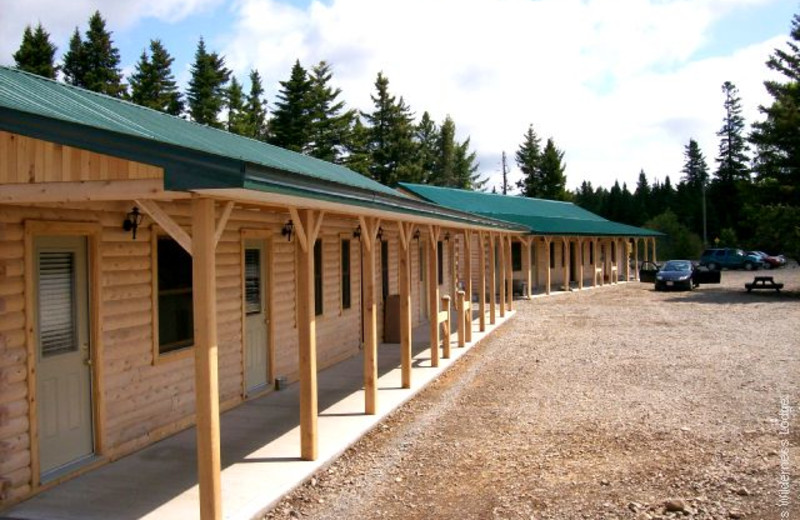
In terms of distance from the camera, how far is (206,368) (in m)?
4.44

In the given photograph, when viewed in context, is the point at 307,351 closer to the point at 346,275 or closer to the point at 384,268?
the point at 346,275

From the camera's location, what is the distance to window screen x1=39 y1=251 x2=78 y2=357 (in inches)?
215

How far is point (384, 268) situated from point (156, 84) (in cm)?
3364

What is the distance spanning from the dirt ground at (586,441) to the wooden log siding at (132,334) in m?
1.93

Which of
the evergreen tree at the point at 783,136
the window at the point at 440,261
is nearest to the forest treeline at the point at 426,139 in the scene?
the evergreen tree at the point at 783,136

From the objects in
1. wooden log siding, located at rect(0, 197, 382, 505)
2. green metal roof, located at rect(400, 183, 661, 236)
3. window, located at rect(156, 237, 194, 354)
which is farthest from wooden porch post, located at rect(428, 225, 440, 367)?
green metal roof, located at rect(400, 183, 661, 236)

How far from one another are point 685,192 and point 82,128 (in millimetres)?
77693

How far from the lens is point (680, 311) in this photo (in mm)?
19875

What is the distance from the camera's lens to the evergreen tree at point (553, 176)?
202ft

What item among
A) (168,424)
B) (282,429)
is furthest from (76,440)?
(282,429)

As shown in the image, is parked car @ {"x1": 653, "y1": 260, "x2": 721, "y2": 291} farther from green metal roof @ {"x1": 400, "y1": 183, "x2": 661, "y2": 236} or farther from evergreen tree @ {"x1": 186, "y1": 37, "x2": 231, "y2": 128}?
evergreen tree @ {"x1": 186, "y1": 37, "x2": 231, "y2": 128}

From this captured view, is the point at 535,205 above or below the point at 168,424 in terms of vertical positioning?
above

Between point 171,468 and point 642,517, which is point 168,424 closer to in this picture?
point 171,468

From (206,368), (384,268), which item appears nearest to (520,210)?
(384,268)
